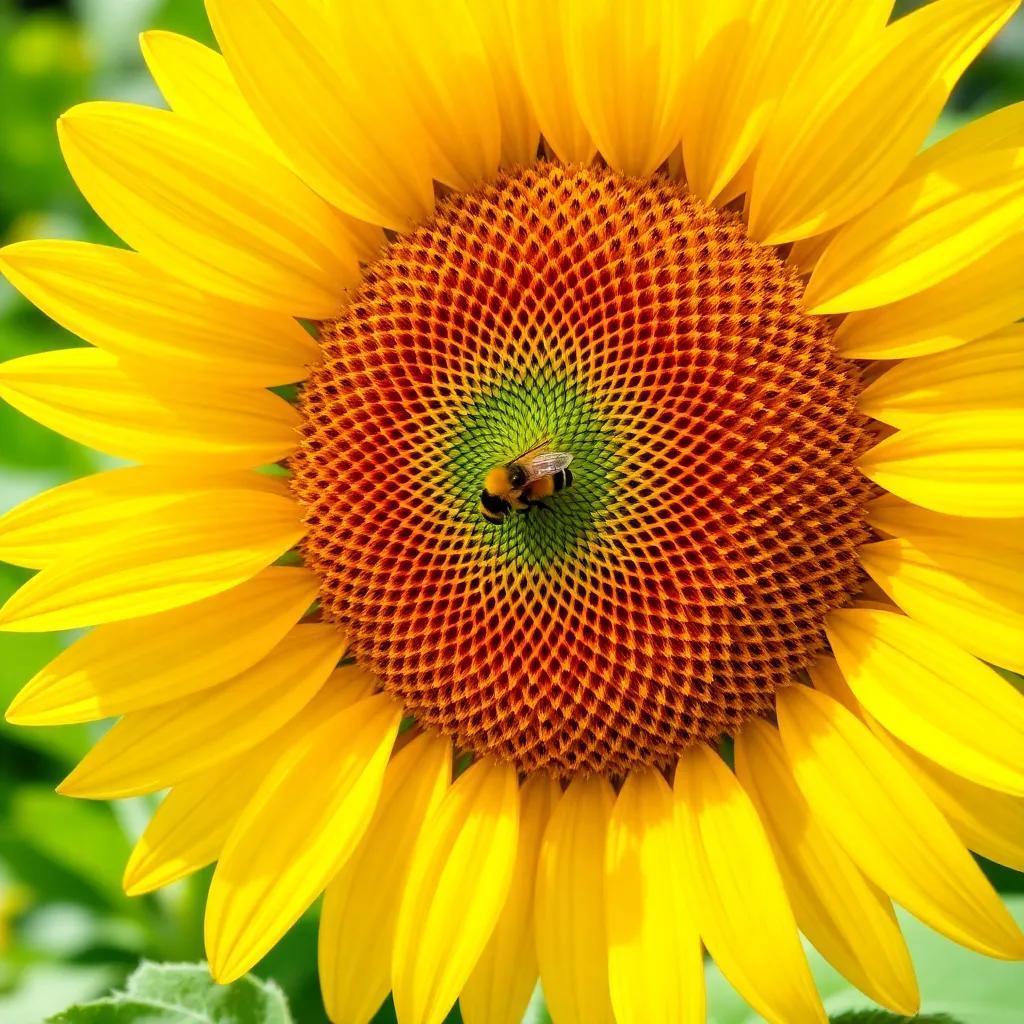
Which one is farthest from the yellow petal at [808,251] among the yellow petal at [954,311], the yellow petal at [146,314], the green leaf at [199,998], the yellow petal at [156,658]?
the green leaf at [199,998]

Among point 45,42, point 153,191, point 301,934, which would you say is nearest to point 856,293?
point 153,191

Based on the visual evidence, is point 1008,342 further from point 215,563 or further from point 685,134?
point 215,563

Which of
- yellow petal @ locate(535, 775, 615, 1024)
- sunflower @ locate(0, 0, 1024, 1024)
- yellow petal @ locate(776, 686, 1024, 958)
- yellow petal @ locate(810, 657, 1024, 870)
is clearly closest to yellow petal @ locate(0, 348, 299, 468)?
sunflower @ locate(0, 0, 1024, 1024)

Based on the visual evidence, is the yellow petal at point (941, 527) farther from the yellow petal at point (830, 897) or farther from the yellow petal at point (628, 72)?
the yellow petal at point (628, 72)

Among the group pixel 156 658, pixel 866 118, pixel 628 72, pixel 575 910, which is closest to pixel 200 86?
pixel 628 72

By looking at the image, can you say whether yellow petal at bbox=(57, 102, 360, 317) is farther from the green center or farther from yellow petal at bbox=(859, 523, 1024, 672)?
yellow petal at bbox=(859, 523, 1024, 672)

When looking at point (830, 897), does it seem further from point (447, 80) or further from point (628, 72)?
point (447, 80)

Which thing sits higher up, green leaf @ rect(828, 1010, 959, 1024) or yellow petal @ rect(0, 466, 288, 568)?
yellow petal @ rect(0, 466, 288, 568)
